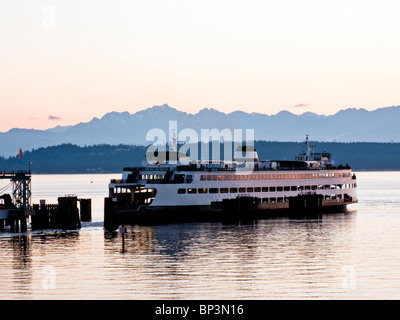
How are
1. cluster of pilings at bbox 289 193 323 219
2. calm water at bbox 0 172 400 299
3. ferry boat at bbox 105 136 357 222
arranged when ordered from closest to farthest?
calm water at bbox 0 172 400 299
ferry boat at bbox 105 136 357 222
cluster of pilings at bbox 289 193 323 219

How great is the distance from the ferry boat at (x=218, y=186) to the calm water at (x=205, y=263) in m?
4.12

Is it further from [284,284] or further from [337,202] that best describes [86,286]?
[337,202]

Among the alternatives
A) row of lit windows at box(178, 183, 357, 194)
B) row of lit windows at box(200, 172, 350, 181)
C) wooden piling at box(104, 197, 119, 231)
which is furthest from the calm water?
row of lit windows at box(200, 172, 350, 181)

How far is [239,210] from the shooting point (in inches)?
3748

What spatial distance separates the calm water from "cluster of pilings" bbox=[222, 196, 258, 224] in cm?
285

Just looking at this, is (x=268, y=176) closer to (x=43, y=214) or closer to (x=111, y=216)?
(x=111, y=216)

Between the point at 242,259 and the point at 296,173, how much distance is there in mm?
49687

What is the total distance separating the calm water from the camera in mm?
48406

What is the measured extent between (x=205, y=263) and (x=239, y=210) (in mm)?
35627

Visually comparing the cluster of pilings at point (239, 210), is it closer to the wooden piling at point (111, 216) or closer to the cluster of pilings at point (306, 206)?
the cluster of pilings at point (306, 206)

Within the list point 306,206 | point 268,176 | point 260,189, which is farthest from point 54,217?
point 306,206

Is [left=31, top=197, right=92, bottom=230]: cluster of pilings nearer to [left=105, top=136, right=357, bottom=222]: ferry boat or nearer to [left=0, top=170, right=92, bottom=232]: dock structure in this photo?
[left=0, top=170, right=92, bottom=232]: dock structure

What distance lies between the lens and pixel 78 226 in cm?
8894
